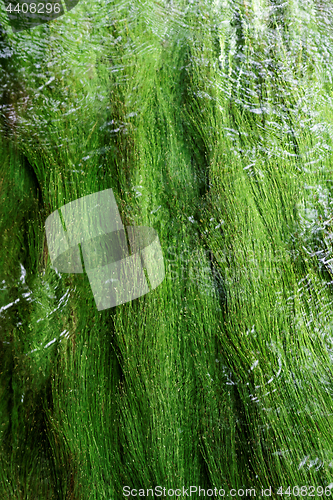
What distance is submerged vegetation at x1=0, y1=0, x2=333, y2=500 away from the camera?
2.36ft

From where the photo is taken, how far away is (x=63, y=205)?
30.8 inches

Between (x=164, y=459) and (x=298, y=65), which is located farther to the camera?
(x=298, y=65)

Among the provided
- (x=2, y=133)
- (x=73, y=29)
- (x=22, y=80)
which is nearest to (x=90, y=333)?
(x=2, y=133)

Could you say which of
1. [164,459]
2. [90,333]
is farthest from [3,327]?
[164,459]

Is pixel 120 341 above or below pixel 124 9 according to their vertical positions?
below

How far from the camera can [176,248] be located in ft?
2.58

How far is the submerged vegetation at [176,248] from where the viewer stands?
72 centimetres

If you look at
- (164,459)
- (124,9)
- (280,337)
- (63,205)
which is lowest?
(164,459)

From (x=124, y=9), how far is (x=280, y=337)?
97 cm

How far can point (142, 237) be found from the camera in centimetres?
77

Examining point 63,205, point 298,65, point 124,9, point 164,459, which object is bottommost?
point 164,459

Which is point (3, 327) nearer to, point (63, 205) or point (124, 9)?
point (63, 205)

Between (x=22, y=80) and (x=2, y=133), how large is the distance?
0.15 m

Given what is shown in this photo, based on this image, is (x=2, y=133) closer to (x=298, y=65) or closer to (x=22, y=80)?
(x=22, y=80)
